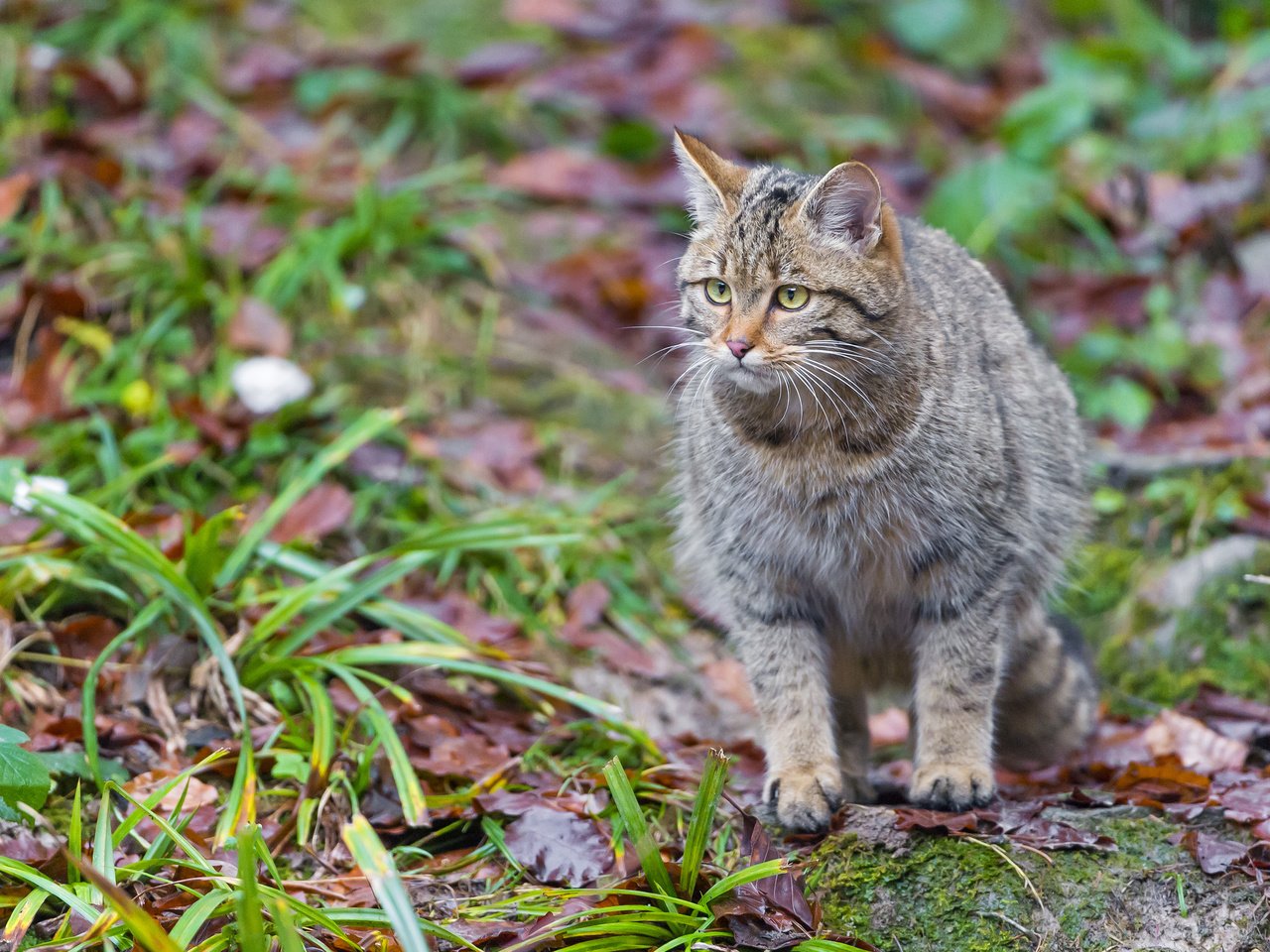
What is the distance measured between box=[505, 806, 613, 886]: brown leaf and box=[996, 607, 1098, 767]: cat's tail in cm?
124

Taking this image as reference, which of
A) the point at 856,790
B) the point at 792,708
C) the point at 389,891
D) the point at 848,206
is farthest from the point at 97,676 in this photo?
the point at 848,206

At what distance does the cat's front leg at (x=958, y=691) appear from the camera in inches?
123

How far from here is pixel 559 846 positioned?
3.00 meters

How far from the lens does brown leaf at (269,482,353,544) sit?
3971mm

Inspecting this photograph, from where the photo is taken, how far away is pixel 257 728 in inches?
133

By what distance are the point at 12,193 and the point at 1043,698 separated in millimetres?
4047

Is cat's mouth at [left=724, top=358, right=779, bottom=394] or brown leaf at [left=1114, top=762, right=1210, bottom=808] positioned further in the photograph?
brown leaf at [left=1114, top=762, right=1210, bottom=808]

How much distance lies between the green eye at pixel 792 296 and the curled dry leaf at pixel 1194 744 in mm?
1587

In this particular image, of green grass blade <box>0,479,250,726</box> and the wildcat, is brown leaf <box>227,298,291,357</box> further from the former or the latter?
the wildcat

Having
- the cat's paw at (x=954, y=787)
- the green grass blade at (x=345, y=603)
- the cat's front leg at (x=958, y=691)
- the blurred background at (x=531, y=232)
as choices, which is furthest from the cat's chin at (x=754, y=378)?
the green grass blade at (x=345, y=603)

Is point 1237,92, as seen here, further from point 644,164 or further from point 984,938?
point 984,938

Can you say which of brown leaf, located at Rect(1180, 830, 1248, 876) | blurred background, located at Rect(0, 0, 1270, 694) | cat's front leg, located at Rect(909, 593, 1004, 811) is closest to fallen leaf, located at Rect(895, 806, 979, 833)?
cat's front leg, located at Rect(909, 593, 1004, 811)

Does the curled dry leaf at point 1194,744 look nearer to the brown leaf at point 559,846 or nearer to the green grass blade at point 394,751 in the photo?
the brown leaf at point 559,846

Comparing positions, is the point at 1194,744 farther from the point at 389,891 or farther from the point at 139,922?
the point at 139,922
